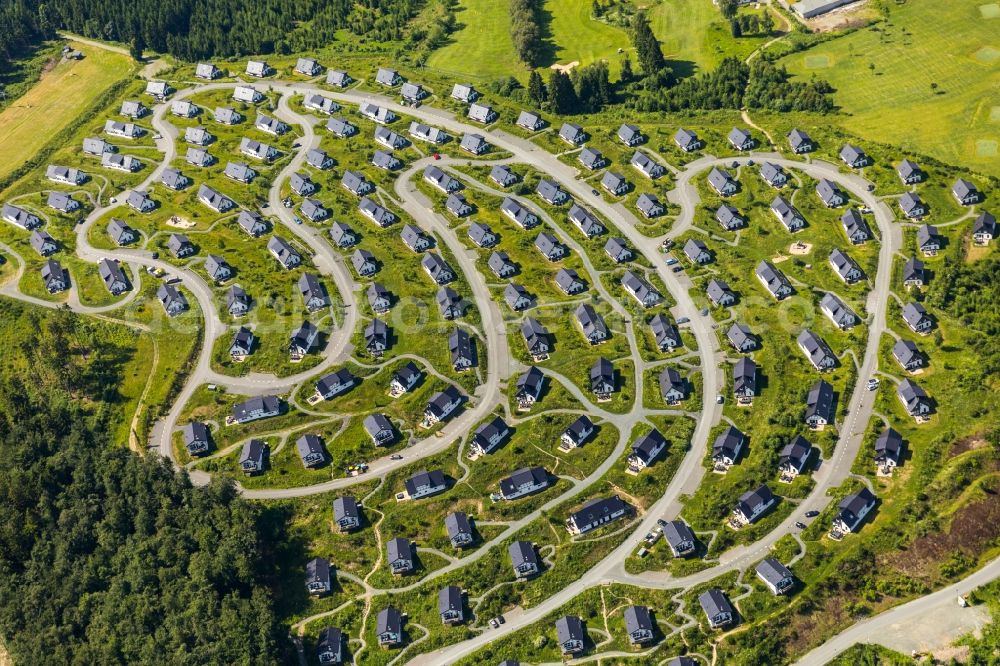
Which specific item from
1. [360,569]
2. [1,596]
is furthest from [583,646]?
[1,596]

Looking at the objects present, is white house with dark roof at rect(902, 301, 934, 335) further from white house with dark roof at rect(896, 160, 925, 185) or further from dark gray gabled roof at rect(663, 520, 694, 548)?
dark gray gabled roof at rect(663, 520, 694, 548)

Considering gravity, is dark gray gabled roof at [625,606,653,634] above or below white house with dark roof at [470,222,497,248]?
below

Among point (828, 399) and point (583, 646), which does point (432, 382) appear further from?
point (828, 399)

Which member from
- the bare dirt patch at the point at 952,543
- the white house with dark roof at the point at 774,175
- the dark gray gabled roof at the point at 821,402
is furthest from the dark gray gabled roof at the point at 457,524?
the white house with dark roof at the point at 774,175

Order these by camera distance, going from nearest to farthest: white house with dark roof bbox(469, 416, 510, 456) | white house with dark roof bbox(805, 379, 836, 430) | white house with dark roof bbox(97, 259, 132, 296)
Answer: white house with dark roof bbox(805, 379, 836, 430) < white house with dark roof bbox(469, 416, 510, 456) < white house with dark roof bbox(97, 259, 132, 296)

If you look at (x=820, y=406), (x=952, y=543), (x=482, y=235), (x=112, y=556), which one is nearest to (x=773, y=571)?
(x=952, y=543)

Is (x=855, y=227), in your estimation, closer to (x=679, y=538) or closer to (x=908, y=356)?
(x=908, y=356)

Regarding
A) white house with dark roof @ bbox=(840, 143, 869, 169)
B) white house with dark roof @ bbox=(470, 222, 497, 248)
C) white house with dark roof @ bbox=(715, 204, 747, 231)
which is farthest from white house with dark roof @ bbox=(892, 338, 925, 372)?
white house with dark roof @ bbox=(470, 222, 497, 248)
